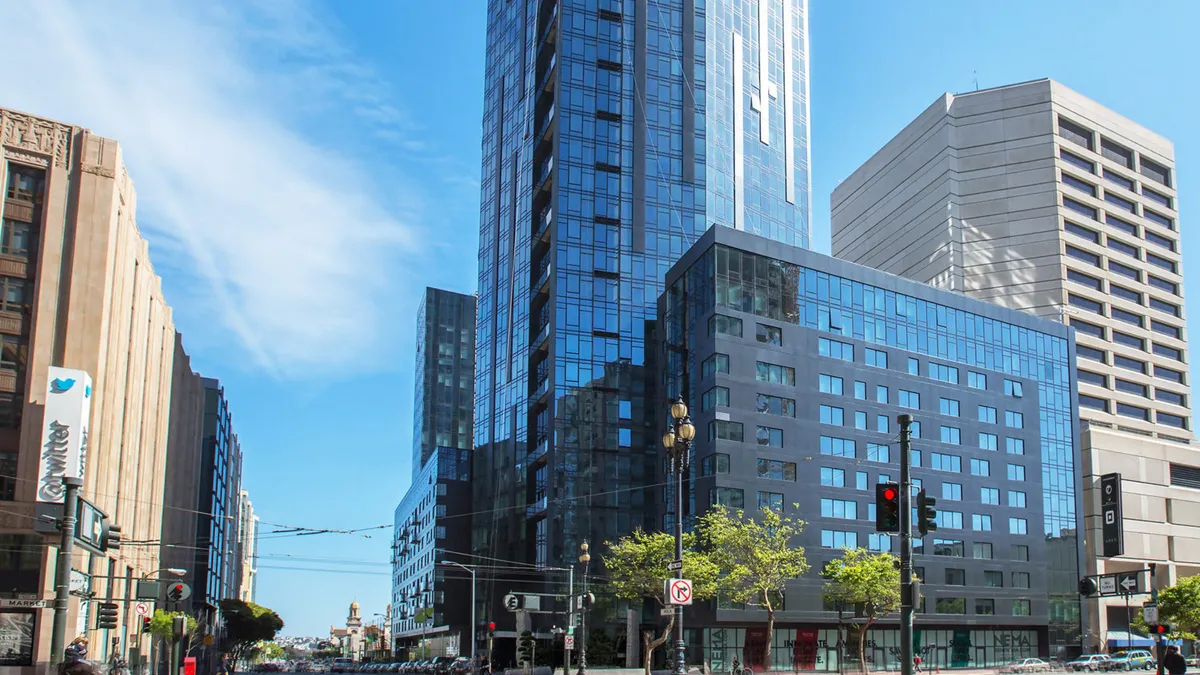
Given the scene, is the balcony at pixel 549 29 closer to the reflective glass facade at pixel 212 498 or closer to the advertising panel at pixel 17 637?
the reflective glass facade at pixel 212 498

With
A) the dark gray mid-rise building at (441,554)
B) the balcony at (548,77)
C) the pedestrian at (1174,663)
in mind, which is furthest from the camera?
the dark gray mid-rise building at (441,554)

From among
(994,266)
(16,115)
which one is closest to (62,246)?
(16,115)

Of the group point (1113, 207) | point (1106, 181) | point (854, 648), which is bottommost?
point (854, 648)

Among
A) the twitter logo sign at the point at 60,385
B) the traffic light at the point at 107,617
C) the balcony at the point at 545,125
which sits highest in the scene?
the balcony at the point at 545,125

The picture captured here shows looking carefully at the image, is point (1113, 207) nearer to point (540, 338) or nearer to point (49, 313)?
point (540, 338)

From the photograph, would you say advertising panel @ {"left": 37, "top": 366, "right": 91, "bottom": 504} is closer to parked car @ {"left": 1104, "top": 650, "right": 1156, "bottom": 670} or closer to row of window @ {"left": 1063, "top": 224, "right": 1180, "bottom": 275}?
parked car @ {"left": 1104, "top": 650, "right": 1156, "bottom": 670}

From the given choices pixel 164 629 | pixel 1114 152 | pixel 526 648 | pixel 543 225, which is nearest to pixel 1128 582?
pixel 526 648

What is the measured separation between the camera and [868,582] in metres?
71.0

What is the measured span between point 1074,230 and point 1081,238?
126 centimetres

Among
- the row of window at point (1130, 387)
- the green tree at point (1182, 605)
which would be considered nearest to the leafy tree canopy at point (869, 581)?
the green tree at point (1182, 605)

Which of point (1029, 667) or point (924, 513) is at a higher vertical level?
point (924, 513)

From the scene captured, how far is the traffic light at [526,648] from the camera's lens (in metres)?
85.4

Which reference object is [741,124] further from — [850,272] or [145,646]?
[145,646]

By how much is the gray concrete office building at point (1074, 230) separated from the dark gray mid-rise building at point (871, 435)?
1129 inches
